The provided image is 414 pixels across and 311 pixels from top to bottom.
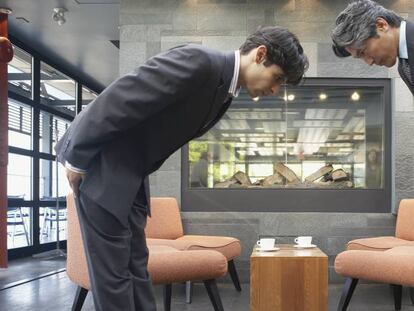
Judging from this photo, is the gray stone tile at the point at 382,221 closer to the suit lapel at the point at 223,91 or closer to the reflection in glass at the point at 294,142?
the reflection in glass at the point at 294,142

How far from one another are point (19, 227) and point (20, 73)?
1.99 m

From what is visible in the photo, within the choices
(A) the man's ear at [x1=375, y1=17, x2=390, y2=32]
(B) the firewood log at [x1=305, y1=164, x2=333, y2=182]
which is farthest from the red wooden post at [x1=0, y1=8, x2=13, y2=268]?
(A) the man's ear at [x1=375, y1=17, x2=390, y2=32]

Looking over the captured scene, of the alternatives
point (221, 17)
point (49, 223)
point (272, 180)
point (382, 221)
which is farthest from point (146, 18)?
point (49, 223)

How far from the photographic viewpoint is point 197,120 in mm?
1547

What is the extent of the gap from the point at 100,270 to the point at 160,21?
144 inches

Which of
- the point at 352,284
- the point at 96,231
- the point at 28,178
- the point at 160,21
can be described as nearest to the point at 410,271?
the point at 352,284

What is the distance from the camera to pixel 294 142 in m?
5.00

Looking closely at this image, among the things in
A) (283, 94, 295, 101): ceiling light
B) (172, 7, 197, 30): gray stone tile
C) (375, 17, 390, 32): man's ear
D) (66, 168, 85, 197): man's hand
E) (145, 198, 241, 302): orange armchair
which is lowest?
(145, 198, 241, 302): orange armchair

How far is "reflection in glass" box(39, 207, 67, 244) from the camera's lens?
765 centimetres

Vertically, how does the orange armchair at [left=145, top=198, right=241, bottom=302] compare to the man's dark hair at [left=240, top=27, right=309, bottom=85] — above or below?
below

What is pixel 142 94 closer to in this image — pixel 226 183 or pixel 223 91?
pixel 223 91

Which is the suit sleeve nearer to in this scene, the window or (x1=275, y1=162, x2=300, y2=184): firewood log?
(x1=275, y1=162, x2=300, y2=184): firewood log

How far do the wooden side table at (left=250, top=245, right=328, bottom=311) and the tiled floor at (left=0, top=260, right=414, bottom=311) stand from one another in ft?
2.06

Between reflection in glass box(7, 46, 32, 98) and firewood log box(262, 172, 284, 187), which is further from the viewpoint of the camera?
reflection in glass box(7, 46, 32, 98)
